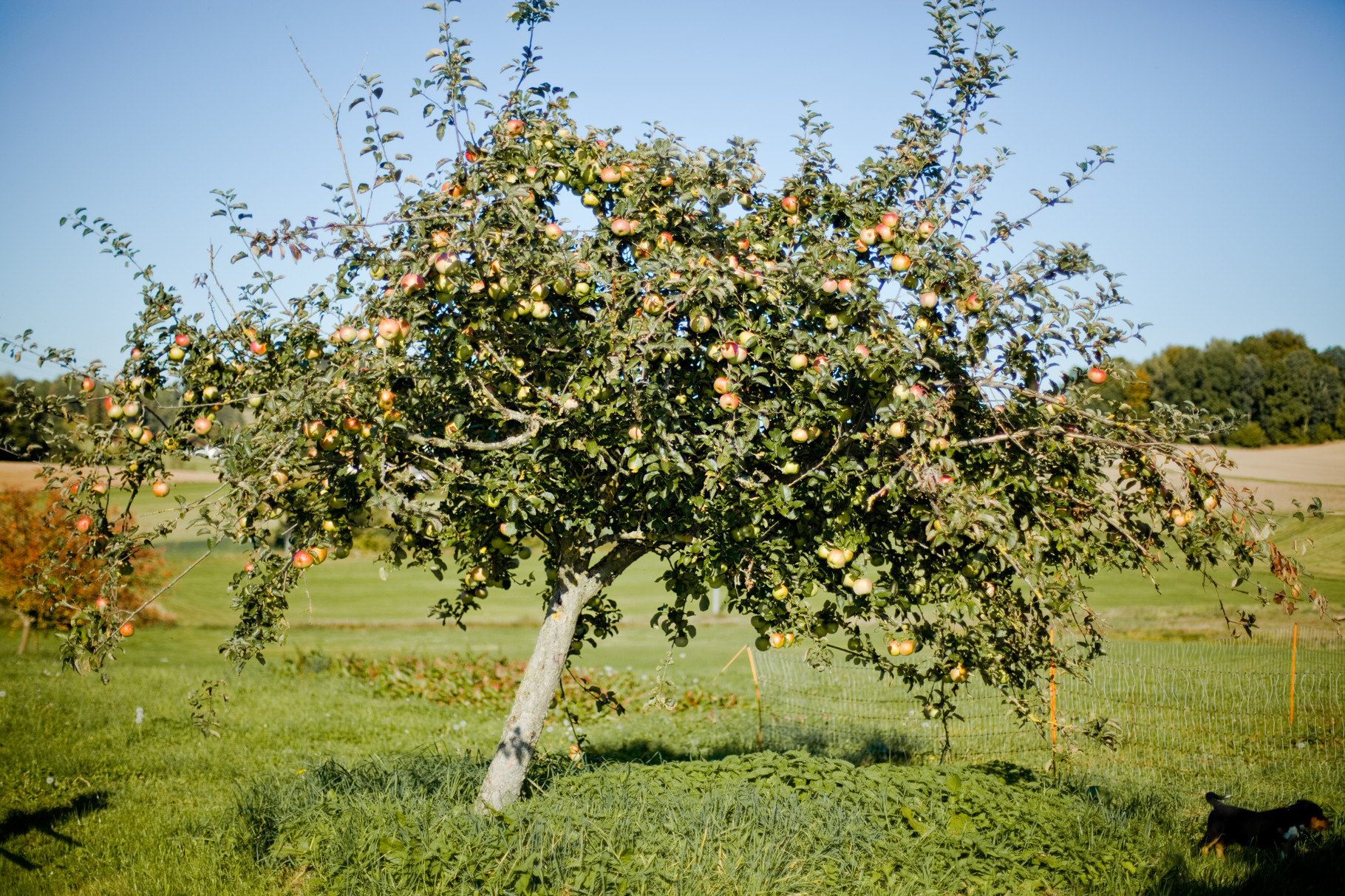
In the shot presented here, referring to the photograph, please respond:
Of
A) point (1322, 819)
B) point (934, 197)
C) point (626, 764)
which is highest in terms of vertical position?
point (934, 197)

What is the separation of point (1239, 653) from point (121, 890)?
11008 millimetres

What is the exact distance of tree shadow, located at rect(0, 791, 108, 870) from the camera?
5301 millimetres

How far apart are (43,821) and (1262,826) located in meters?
8.16

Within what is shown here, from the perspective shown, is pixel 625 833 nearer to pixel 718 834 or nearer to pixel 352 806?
pixel 718 834

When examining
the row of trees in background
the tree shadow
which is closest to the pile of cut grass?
the tree shadow

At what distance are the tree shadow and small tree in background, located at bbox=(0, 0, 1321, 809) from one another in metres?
2.86

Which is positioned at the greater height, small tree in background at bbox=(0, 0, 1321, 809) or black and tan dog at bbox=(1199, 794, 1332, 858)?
small tree in background at bbox=(0, 0, 1321, 809)

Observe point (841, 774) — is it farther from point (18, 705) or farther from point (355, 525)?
point (18, 705)

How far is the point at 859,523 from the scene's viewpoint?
4.15m

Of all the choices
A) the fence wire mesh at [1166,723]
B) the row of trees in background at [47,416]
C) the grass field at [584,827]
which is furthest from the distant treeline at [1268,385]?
the row of trees in background at [47,416]

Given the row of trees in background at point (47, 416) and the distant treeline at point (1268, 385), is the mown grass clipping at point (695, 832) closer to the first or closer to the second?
the row of trees in background at point (47, 416)

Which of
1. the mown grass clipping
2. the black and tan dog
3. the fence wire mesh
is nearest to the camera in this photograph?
the mown grass clipping

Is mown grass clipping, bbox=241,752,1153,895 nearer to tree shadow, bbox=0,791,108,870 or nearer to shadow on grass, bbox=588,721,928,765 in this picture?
tree shadow, bbox=0,791,108,870

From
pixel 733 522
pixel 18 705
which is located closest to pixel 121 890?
pixel 733 522
